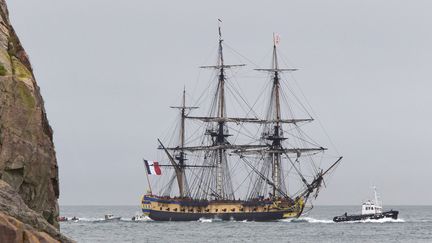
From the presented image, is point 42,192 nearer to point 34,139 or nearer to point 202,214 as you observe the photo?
point 34,139

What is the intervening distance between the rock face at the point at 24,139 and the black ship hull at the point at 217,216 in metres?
99.1

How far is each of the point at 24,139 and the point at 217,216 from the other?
4091 inches

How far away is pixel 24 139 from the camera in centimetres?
2964

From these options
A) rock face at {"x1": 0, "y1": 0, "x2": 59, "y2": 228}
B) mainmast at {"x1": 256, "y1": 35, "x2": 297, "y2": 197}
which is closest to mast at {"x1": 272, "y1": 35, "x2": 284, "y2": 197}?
mainmast at {"x1": 256, "y1": 35, "x2": 297, "y2": 197}

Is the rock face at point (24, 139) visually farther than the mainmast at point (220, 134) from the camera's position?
No

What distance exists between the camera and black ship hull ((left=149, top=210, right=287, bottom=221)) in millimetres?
130625

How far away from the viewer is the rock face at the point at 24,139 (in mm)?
28906

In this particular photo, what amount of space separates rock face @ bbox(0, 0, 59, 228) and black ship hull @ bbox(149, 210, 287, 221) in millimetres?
99097

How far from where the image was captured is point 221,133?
455 ft

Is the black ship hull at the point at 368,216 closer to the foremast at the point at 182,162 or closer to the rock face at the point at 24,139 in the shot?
the foremast at the point at 182,162

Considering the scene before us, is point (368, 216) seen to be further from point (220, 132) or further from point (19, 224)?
point (19, 224)

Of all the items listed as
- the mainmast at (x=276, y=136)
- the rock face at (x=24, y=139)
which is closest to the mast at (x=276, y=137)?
the mainmast at (x=276, y=136)

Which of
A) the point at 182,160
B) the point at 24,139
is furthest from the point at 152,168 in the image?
the point at 24,139

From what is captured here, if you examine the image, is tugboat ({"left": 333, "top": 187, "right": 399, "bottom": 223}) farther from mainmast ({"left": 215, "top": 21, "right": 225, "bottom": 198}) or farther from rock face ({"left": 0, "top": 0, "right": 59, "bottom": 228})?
rock face ({"left": 0, "top": 0, "right": 59, "bottom": 228})
